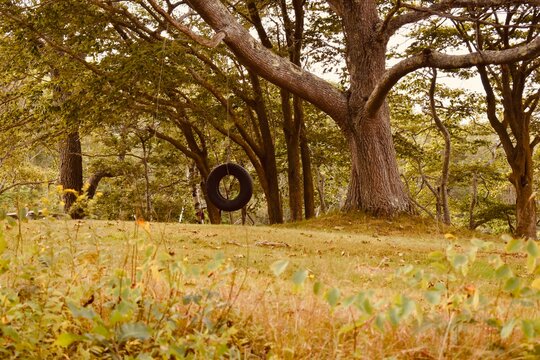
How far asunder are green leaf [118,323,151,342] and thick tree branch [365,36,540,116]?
855cm

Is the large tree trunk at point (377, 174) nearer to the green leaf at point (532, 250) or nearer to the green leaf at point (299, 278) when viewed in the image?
the green leaf at point (532, 250)

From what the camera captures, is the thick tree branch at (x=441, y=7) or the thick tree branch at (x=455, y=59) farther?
the thick tree branch at (x=441, y=7)

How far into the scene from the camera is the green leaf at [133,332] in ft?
8.62

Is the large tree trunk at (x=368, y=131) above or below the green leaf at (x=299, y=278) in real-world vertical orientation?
above

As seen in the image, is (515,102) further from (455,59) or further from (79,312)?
(79,312)

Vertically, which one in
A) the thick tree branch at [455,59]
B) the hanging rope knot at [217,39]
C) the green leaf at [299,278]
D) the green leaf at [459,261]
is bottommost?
the green leaf at [299,278]

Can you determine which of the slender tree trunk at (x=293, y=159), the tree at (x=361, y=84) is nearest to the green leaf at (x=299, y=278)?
the tree at (x=361, y=84)

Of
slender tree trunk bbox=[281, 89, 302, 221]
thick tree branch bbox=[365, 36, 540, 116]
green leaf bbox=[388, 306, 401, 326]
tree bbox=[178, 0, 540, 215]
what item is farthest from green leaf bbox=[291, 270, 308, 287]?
slender tree trunk bbox=[281, 89, 302, 221]

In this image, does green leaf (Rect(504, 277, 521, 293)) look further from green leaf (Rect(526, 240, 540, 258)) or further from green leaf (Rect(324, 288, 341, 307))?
green leaf (Rect(324, 288, 341, 307))

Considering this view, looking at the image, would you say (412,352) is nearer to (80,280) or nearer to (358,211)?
(80,280)

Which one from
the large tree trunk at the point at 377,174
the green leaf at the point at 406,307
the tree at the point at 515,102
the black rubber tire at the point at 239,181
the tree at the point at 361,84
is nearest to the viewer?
the green leaf at the point at 406,307

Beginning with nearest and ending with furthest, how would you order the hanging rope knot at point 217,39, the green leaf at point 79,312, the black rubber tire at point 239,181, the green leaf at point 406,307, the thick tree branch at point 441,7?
the green leaf at point 406,307
the green leaf at point 79,312
the hanging rope knot at point 217,39
the thick tree branch at point 441,7
the black rubber tire at point 239,181

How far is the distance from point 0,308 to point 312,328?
1783mm

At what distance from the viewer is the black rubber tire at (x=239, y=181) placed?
11.0 metres
